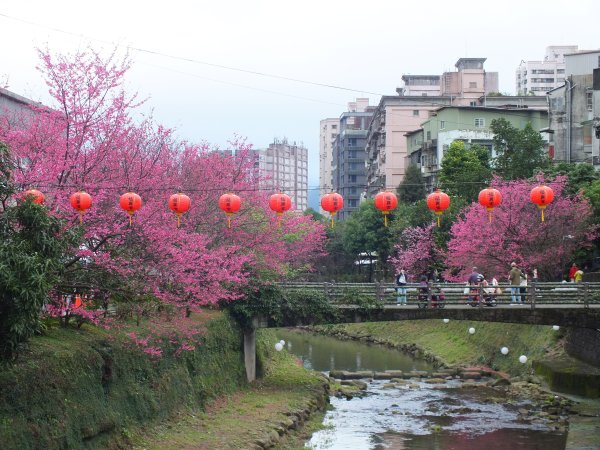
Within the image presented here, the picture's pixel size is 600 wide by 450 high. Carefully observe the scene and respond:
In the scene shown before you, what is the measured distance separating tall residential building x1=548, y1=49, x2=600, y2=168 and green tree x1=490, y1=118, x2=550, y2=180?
5.07 meters

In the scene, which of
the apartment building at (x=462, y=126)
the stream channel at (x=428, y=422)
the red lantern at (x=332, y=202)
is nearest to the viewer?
the red lantern at (x=332, y=202)

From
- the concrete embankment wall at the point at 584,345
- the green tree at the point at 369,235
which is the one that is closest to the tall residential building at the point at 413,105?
the green tree at the point at 369,235

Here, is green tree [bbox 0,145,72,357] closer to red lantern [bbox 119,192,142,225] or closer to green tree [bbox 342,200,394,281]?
red lantern [bbox 119,192,142,225]

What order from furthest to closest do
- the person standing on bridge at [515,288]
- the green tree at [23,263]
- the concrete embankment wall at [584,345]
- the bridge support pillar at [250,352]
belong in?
the concrete embankment wall at [584,345]
the bridge support pillar at [250,352]
the person standing on bridge at [515,288]
the green tree at [23,263]

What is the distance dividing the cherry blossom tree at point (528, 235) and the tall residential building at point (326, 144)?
102984 mm

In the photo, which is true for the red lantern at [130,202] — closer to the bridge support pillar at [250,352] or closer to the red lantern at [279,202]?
the red lantern at [279,202]

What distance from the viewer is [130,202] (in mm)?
22031

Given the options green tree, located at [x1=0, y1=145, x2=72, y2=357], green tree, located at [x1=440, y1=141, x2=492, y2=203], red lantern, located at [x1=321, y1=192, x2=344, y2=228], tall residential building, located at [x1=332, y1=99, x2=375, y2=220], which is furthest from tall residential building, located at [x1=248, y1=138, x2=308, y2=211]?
green tree, located at [x1=0, y1=145, x2=72, y2=357]

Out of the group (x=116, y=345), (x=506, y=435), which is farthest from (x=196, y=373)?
(x=506, y=435)

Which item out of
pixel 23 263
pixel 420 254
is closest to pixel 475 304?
pixel 23 263

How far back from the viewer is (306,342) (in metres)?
58.0

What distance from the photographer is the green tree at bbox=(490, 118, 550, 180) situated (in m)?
50.1

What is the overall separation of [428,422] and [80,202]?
53.9 ft

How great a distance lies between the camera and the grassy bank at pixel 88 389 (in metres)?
16.1
